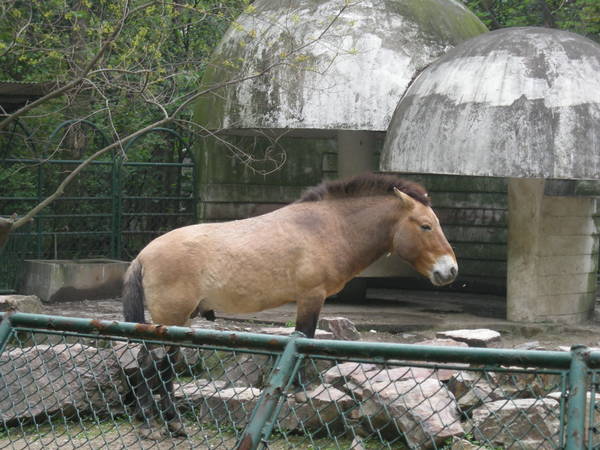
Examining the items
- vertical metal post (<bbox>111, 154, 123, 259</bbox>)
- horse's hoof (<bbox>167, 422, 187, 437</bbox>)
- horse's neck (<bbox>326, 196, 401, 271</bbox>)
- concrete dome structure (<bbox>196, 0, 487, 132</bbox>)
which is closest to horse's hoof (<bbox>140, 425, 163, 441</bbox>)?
horse's hoof (<bbox>167, 422, 187, 437</bbox>)

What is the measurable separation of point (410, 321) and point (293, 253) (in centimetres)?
401

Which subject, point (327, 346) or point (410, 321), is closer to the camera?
point (327, 346)

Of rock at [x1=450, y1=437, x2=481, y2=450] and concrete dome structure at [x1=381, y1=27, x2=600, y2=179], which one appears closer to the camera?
rock at [x1=450, y1=437, x2=481, y2=450]

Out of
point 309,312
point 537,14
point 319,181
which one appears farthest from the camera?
point 537,14

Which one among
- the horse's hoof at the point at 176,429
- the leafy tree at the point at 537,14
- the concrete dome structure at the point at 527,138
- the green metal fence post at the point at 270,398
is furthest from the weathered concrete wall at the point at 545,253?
the green metal fence post at the point at 270,398

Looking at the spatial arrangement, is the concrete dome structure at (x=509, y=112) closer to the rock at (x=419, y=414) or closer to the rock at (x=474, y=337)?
the rock at (x=474, y=337)

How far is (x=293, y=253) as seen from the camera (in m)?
7.40

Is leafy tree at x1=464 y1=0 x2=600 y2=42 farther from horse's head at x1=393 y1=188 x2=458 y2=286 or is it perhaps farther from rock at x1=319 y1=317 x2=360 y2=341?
horse's head at x1=393 y1=188 x2=458 y2=286

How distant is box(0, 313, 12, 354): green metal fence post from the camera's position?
11.2 ft

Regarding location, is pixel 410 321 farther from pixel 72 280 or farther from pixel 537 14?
pixel 537 14

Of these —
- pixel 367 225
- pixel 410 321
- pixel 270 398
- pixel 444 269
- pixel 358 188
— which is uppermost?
pixel 358 188

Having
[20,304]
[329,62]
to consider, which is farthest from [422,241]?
[329,62]

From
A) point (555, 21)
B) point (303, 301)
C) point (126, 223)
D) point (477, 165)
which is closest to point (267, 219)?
point (303, 301)

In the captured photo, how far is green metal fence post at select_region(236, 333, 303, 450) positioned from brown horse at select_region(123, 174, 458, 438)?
408cm
